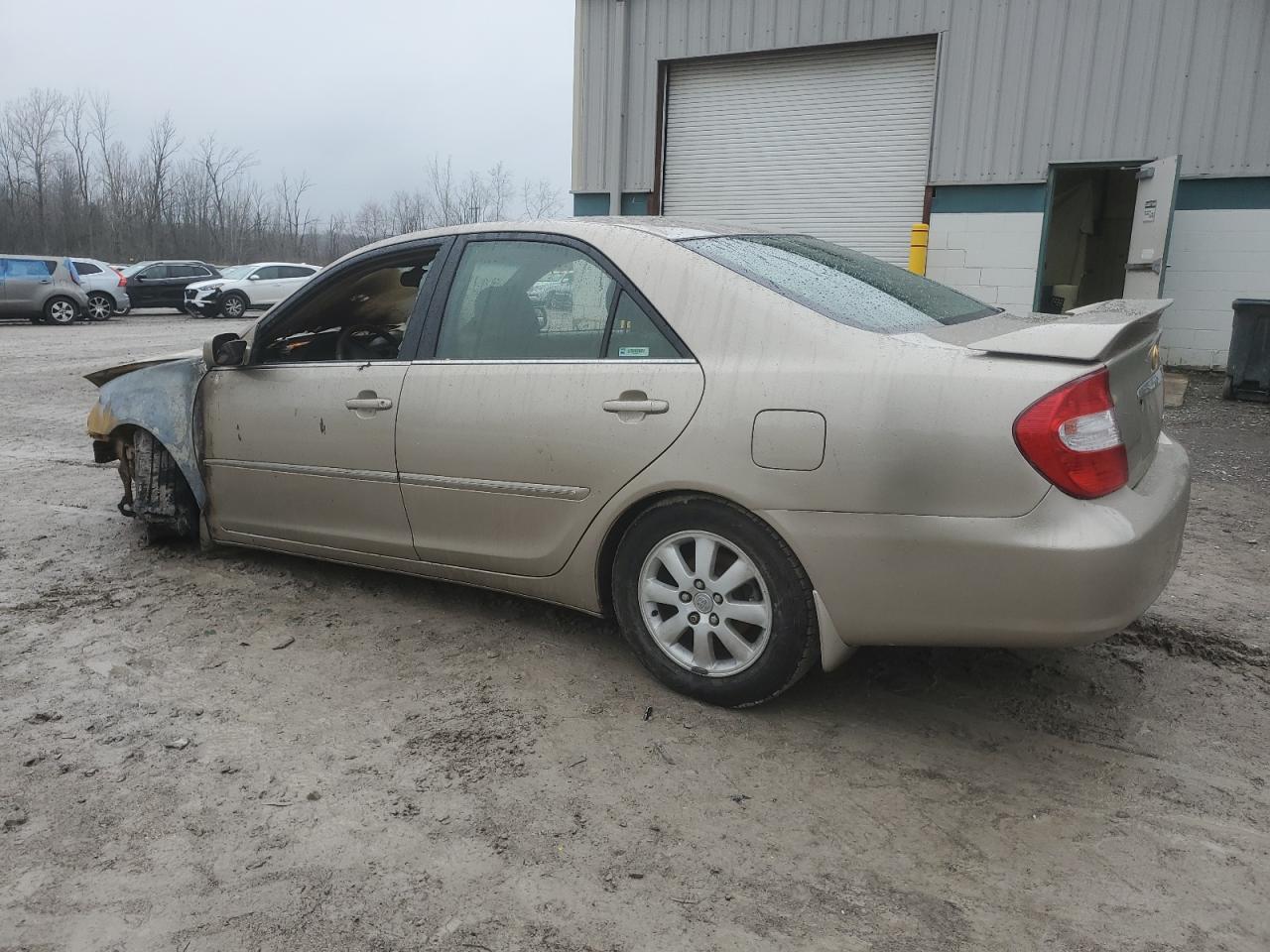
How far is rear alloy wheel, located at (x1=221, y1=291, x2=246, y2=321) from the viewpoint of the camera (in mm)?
25031

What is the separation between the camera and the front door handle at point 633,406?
300 centimetres

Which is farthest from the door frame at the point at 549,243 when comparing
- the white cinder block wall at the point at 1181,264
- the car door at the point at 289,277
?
the car door at the point at 289,277

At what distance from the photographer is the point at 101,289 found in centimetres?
2336

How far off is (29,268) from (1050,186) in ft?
67.0

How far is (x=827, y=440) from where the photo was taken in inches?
106

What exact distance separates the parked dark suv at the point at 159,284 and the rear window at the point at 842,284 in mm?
25944

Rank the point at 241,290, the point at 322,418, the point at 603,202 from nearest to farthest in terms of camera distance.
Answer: the point at 322,418 → the point at 603,202 → the point at 241,290

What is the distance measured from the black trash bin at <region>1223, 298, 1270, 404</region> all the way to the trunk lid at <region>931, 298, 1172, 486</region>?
23.7ft

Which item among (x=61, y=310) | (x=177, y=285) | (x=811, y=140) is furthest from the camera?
(x=177, y=285)

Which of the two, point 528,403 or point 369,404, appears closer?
point 528,403

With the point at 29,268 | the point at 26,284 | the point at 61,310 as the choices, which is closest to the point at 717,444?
the point at 26,284

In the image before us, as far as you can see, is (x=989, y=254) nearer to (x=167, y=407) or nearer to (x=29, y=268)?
(x=167, y=407)

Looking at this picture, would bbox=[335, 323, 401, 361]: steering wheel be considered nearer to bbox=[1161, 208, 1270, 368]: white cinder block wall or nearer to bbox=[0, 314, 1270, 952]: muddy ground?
bbox=[0, 314, 1270, 952]: muddy ground

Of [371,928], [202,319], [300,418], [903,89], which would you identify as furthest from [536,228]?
[202,319]
